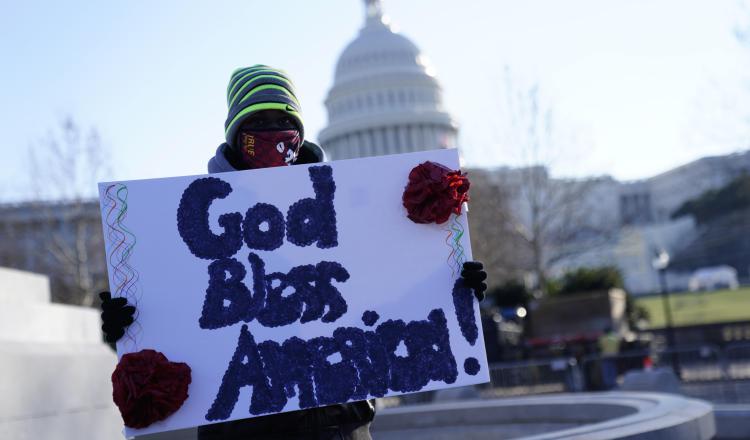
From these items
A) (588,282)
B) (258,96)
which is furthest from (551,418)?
(588,282)

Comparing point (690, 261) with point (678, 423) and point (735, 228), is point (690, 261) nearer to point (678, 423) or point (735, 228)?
point (735, 228)

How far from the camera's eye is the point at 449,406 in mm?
9523

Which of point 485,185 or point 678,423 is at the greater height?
point 485,185

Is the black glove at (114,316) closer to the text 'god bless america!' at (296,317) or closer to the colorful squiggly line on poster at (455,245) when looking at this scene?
the text 'god bless america!' at (296,317)

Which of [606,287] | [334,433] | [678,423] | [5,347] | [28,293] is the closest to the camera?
[334,433]

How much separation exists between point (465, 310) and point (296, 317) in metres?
0.72

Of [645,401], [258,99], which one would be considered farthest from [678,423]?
[258,99]

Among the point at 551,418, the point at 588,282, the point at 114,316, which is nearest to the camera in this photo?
the point at 114,316

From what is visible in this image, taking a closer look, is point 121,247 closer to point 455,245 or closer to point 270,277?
point 270,277

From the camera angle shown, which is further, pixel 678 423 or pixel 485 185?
pixel 485 185

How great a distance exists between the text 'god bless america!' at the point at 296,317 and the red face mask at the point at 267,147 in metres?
0.16

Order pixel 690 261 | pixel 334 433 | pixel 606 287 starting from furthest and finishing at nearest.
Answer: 1. pixel 690 261
2. pixel 606 287
3. pixel 334 433

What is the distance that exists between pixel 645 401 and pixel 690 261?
2429 inches

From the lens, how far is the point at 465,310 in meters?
A: 4.15
